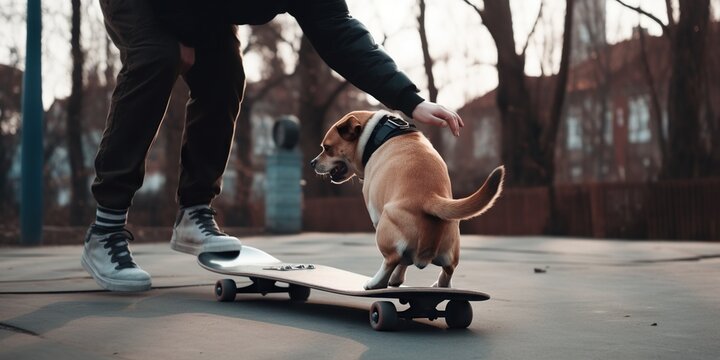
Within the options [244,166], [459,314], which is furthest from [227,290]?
[244,166]

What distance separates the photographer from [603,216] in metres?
20.3

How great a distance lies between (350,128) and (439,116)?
51 centimetres

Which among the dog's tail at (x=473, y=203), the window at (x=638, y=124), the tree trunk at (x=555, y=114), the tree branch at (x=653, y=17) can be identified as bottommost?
the dog's tail at (x=473, y=203)

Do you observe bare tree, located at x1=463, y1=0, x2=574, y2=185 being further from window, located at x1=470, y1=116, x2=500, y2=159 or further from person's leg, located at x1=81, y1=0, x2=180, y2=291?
window, located at x1=470, y1=116, x2=500, y2=159

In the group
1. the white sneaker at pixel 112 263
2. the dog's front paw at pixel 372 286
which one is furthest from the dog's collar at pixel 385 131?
the white sneaker at pixel 112 263

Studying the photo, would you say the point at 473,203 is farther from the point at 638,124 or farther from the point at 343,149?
the point at 638,124

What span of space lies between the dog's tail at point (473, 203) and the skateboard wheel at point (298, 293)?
1.03 meters

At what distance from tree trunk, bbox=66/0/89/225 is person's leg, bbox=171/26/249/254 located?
22524 mm

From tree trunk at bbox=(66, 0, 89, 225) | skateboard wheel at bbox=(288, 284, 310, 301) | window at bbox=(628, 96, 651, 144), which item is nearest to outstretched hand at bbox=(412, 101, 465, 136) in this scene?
skateboard wheel at bbox=(288, 284, 310, 301)

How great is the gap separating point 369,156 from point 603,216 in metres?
17.3

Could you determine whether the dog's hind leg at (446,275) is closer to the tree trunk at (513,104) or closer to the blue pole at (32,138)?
the blue pole at (32,138)

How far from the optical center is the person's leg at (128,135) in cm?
412

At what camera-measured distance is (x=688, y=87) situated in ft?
63.9

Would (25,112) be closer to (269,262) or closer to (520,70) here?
(269,262)
